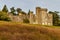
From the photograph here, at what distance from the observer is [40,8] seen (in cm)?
3931

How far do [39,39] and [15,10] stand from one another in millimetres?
38957

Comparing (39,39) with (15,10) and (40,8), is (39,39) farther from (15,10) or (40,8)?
(15,10)

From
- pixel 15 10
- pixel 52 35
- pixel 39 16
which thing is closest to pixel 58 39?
pixel 52 35

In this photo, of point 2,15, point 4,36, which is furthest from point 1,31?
point 2,15

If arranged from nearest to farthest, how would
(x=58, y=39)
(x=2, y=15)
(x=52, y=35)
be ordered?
(x=58, y=39), (x=52, y=35), (x=2, y=15)

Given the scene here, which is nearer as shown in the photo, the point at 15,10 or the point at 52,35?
the point at 52,35

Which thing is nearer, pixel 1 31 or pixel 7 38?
pixel 7 38

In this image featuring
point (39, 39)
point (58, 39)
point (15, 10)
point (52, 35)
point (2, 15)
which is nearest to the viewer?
point (39, 39)

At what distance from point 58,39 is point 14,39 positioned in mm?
3084

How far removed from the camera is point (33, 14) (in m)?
39.4

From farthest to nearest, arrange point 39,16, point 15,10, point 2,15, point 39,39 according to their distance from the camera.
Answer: point 15,10 < point 39,16 < point 2,15 < point 39,39

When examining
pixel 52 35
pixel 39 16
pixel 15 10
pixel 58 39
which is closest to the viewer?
pixel 58 39

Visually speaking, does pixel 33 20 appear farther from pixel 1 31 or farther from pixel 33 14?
pixel 1 31

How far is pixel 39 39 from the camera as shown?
1074 cm
